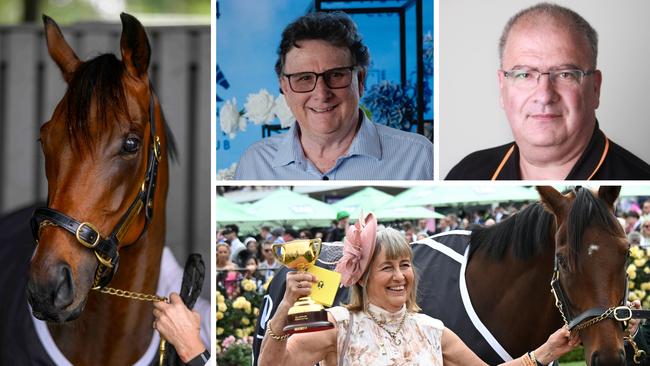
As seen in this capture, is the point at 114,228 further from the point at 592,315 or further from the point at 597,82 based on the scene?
the point at 597,82

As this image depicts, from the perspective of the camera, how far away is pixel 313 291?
3195 mm

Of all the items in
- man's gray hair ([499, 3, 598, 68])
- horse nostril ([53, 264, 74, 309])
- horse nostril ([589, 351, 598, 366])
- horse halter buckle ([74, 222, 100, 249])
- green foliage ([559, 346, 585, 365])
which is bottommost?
green foliage ([559, 346, 585, 365])

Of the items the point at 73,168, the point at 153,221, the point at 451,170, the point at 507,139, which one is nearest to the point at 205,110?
the point at 153,221

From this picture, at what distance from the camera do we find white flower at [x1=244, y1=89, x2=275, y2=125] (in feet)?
13.2

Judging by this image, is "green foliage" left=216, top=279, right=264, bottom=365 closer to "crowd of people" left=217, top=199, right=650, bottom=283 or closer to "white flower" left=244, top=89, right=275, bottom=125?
A: "crowd of people" left=217, top=199, right=650, bottom=283

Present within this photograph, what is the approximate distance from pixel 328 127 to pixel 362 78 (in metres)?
0.30

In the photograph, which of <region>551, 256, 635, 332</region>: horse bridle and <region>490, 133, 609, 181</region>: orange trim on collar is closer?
<region>551, 256, 635, 332</region>: horse bridle

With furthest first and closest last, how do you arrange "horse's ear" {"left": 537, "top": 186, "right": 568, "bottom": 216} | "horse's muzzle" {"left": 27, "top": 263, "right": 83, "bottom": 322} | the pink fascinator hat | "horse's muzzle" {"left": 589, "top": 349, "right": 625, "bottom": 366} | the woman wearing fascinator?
1. "horse's ear" {"left": 537, "top": 186, "right": 568, "bottom": 216}
2. "horse's muzzle" {"left": 589, "top": 349, "right": 625, "bottom": 366}
3. the pink fascinator hat
4. the woman wearing fascinator
5. "horse's muzzle" {"left": 27, "top": 263, "right": 83, "bottom": 322}

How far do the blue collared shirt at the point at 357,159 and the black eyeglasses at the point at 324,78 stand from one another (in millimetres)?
198

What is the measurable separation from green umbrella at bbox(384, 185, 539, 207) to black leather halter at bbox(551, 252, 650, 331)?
429 millimetres

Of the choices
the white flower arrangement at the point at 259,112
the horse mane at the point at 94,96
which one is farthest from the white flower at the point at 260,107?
the horse mane at the point at 94,96

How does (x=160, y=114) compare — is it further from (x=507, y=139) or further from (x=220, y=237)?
(x=507, y=139)

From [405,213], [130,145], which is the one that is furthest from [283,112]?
[130,145]

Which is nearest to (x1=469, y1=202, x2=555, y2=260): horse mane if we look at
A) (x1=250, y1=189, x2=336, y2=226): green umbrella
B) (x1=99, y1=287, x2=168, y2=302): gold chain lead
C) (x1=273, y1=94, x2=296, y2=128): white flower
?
(x1=250, y1=189, x2=336, y2=226): green umbrella
